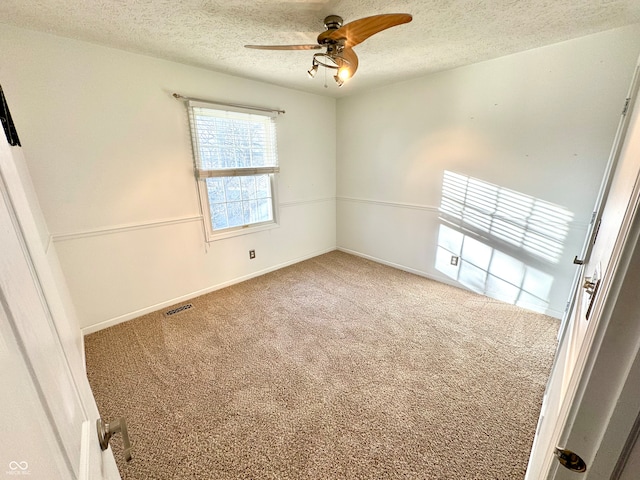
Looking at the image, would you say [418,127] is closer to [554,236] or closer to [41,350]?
[554,236]

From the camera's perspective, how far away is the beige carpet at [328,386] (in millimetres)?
1346

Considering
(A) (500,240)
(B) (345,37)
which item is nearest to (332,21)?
(B) (345,37)

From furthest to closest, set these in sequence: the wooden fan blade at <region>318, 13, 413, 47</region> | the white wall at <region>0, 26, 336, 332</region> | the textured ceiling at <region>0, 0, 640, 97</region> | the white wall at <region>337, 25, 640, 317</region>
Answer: the white wall at <region>337, 25, 640, 317</region> → the white wall at <region>0, 26, 336, 332</region> → the textured ceiling at <region>0, 0, 640, 97</region> → the wooden fan blade at <region>318, 13, 413, 47</region>

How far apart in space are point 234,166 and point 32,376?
9.37 feet

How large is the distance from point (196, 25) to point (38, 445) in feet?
7.39

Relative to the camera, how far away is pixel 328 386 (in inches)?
70.1

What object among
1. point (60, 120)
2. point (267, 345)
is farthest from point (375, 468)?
point (60, 120)

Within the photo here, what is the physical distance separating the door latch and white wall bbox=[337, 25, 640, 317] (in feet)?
8.00

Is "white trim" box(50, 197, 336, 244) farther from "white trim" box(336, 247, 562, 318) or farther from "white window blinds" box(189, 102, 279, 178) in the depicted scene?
"white trim" box(336, 247, 562, 318)

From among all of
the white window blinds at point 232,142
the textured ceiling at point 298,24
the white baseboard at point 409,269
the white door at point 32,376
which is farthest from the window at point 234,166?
the white door at point 32,376

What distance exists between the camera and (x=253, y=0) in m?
1.51

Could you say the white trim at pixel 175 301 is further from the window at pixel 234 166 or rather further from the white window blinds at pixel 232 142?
the white window blinds at pixel 232 142

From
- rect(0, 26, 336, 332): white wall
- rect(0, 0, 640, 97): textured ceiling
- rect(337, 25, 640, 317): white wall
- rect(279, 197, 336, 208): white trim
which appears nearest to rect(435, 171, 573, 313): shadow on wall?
rect(337, 25, 640, 317): white wall

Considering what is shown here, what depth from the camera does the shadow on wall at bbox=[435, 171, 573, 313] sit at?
7.96 ft
